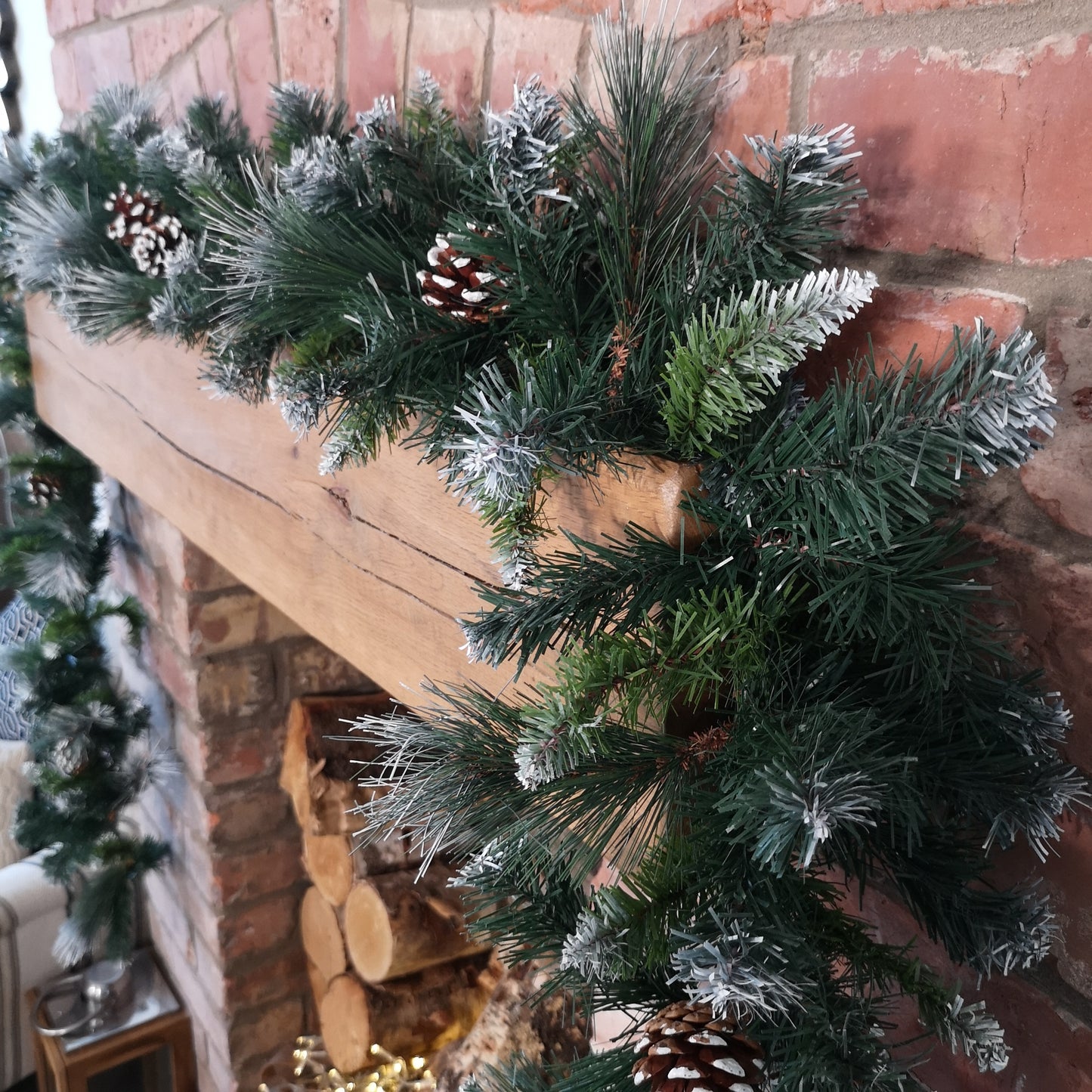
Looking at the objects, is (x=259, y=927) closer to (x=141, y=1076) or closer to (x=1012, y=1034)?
(x=141, y=1076)

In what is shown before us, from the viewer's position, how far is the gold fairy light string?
1.50 meters

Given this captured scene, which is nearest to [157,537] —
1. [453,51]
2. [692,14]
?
[453,51]

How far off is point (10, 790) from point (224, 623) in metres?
0.84

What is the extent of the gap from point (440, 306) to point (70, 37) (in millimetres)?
1356

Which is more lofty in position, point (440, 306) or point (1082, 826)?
point (440, 306)

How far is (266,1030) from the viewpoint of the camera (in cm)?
172

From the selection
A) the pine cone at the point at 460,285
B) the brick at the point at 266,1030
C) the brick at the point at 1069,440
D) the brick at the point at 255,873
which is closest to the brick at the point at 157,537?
the brick at the point at 255,873

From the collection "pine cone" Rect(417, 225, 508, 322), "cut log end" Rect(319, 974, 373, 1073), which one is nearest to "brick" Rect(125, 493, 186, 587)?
"cut log end" Rect(319, 974, 373, 1073)

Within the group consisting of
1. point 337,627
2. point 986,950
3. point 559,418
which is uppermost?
point 559,418

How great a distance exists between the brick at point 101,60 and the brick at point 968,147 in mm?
1145

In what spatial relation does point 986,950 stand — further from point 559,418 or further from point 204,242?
point 204,242

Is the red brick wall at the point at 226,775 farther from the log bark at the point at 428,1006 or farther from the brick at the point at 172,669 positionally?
the log bark at the point at 428,1006

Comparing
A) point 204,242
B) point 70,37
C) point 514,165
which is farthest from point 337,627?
point 70,37

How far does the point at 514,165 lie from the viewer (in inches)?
19.3
